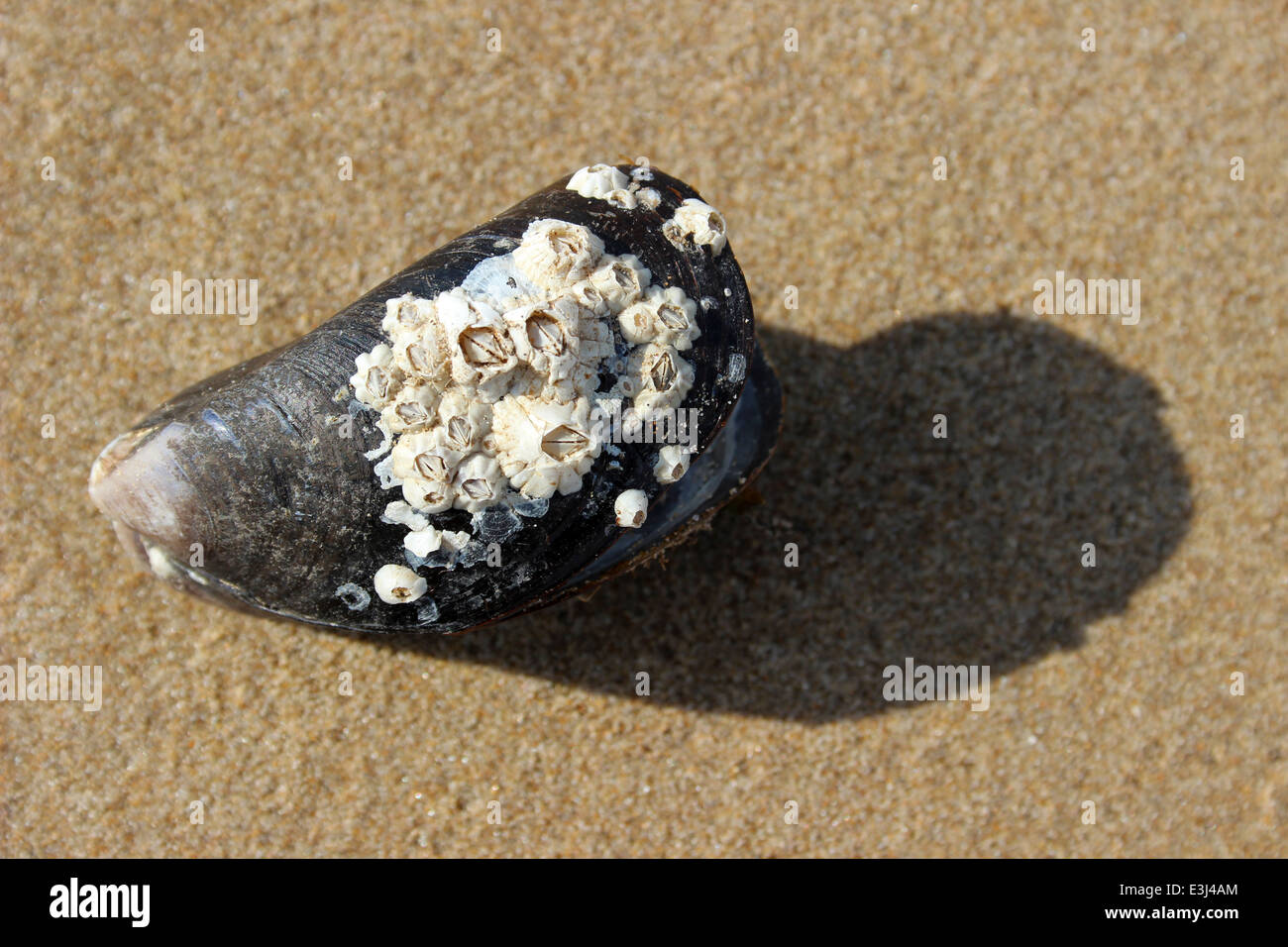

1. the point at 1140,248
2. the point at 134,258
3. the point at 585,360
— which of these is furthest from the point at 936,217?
the point at 134,258

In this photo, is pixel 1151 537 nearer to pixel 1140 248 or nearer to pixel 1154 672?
pixel 1154 672

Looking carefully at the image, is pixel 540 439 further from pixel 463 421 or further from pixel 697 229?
pixel 697 229

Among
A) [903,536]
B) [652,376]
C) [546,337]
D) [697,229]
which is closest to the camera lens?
[546,337]

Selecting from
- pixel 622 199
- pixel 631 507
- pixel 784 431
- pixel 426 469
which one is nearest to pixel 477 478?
pixel 426 469

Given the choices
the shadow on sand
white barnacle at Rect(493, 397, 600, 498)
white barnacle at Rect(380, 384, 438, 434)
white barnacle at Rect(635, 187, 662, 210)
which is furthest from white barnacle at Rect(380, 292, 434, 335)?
the shadow on sand

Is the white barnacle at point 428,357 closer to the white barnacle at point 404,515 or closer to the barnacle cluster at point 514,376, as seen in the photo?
the barnacle cluster at point 514,376

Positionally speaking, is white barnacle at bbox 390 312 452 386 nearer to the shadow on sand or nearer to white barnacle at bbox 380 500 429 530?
white barnacle at bbox 380 500 429 530
